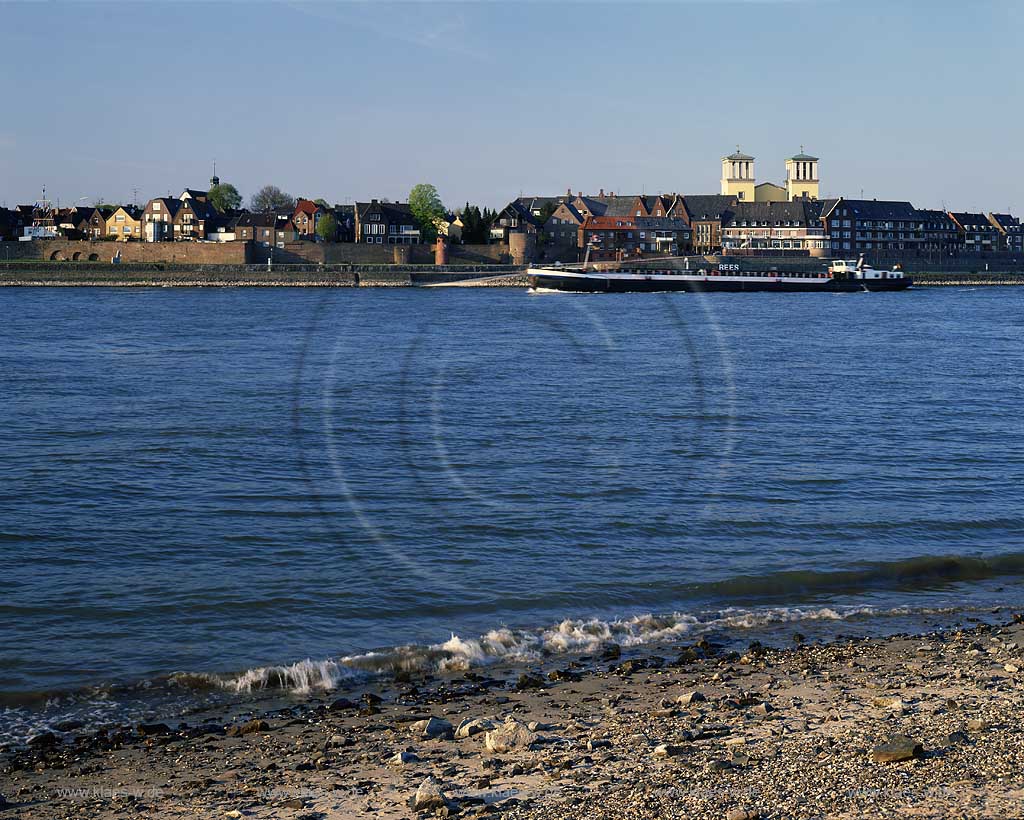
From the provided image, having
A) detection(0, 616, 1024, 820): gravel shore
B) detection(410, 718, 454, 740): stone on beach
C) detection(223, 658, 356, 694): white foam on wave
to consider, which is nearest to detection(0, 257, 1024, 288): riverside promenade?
detection(223, 658, 356, 694): white foam on wave

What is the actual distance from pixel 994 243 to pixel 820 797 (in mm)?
132878

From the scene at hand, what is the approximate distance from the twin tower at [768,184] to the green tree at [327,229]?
54.7 m

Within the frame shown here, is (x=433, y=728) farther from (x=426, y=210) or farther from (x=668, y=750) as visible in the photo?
(x=426, y=210)

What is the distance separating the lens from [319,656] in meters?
11.3

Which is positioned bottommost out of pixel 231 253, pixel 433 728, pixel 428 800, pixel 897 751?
pixel 433 728

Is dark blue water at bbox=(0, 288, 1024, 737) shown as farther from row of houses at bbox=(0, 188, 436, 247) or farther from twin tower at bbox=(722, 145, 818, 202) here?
twin tower at bbox=(722, 145, 818, 202)

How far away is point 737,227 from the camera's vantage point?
123312 millimetres

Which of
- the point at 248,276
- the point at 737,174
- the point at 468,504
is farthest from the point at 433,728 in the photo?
the point at 737,174

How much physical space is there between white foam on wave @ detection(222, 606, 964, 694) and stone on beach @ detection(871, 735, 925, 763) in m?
3.72

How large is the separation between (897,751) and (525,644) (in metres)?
4.26

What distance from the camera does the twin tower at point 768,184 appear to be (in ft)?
478

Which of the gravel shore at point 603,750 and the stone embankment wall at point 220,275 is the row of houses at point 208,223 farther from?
the gravel shore at point 603,750

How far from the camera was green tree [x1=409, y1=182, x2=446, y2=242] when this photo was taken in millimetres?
115000

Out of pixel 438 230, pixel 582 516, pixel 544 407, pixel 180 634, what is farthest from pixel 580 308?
pixel 180 634
